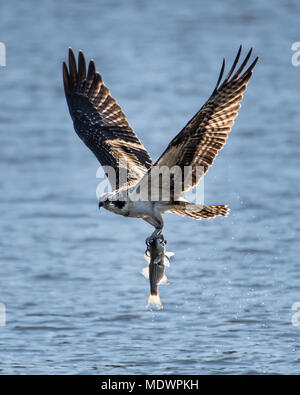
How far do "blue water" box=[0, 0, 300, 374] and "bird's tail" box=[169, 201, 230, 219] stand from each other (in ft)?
4.48

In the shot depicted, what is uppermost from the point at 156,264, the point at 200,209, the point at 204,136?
the point at 204,136

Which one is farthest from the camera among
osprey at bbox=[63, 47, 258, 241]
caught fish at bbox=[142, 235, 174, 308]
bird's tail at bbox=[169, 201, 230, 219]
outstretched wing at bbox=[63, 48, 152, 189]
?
outstretched wing at bbox=[63, 48, 152, 189]

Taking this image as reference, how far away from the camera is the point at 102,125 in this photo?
34.2 feet

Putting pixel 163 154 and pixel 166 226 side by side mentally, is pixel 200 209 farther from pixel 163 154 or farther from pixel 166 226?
pixel 166 226

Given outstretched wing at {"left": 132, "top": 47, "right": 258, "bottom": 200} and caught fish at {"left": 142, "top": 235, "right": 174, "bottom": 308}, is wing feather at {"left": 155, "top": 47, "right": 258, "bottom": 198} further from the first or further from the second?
caught fish at {"left": 142, "top": 235, "right": 174, "bottom": 308}

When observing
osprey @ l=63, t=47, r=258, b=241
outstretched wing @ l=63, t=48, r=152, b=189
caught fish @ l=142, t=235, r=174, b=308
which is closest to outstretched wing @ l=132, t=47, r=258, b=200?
osprey @ l=63, t=47, r=258, b=241

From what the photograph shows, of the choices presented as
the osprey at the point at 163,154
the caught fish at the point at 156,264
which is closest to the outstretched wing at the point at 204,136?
the osprey at the point at 163,154

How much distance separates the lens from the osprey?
8000 mm

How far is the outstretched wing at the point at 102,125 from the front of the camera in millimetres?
9688

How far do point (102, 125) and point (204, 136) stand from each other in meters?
2.43

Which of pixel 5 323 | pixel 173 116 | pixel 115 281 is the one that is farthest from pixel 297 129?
pixel 5 323

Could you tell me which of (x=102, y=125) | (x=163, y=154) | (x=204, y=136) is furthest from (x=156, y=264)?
(x=102, y=125)

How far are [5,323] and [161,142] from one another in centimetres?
646

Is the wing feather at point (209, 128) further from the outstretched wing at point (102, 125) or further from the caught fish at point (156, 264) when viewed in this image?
the outstretched wing at point (102, 125)
